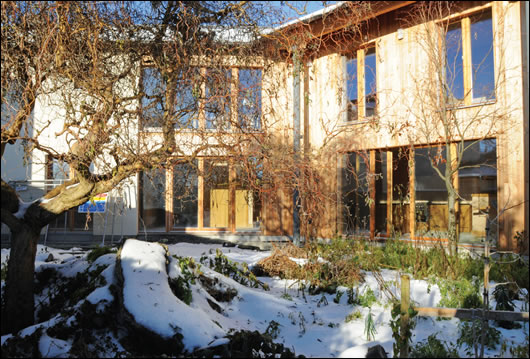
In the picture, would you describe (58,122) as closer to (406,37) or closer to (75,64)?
(75,64)

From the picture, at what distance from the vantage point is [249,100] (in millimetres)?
4172

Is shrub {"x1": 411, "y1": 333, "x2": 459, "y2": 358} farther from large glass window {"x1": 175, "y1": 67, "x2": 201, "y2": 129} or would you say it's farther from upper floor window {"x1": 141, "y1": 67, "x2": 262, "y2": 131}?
large glass window {"x1": 175, "y1": 67, "x2": 201, "y2": 129}

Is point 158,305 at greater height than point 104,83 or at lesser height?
lesser

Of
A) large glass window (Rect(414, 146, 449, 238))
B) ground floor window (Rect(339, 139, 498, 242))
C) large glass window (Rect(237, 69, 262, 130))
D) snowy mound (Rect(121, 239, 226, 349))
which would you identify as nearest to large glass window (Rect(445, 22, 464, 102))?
ground floor window (Rect(339, 139, 498, 242))

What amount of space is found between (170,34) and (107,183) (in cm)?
181

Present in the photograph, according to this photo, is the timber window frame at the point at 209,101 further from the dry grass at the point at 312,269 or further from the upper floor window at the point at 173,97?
the dry grass at the point at 312,269

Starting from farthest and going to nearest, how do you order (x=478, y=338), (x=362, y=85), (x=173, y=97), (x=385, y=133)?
(x=362, y=85)
(x=385, y=133)
(x=173, y=97)
(x=478, y=338)

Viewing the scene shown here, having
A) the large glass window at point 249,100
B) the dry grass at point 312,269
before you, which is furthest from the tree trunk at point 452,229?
the large glass window at point 249,100

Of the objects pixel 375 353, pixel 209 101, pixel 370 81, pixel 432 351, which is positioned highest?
pixel 370 81

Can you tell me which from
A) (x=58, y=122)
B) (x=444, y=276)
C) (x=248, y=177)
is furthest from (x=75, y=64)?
(x=58, y=122)

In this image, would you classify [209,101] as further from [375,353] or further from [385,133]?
[385,133]

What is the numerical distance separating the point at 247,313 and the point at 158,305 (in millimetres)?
1324

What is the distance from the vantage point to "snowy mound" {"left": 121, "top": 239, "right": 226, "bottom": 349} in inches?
115

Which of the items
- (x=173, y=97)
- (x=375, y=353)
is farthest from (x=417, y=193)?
(x=375, y=353)
